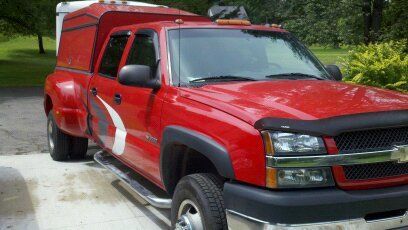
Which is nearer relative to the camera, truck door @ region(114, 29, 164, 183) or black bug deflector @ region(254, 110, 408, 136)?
black bug deflector @ region(254, 110, 408, 136)

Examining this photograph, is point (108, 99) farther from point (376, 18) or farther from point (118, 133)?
point (376, 18)

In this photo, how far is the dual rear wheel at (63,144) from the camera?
7289 mm

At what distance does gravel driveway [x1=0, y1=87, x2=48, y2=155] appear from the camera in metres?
8.46

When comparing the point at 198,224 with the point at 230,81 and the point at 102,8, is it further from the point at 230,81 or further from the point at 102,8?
the point at 102,8

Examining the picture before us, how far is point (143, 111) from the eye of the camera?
450 centimetres

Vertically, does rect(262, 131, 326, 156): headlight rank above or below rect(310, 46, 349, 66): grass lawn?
above

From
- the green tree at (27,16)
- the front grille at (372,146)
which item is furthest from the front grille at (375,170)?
the green tree at (27,16)

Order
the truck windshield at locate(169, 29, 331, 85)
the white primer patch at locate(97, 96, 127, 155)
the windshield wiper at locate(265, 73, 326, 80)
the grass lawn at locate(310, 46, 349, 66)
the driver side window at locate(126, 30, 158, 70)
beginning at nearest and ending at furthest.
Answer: the truck windshield at locate(169, 29, 331, 85), the windshield wiper at locate(265, 73, 326, 80), the driver side window at locate(126, 30, 158, 70), the white primer patch at locate(97, 96, 127, 155), the grass lawn at locate(310, 46, 349, 66)

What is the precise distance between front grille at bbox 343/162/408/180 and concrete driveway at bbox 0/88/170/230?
2.27 meters

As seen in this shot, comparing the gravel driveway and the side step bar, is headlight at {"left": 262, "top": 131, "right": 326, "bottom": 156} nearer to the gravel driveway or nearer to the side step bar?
the side step bar

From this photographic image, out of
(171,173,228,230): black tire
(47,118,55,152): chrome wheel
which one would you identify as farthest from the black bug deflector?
(47,118,55,152): chrome wheel

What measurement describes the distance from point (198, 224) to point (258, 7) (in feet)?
40.8

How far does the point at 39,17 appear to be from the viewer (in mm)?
23688

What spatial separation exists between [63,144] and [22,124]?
12.4ft
